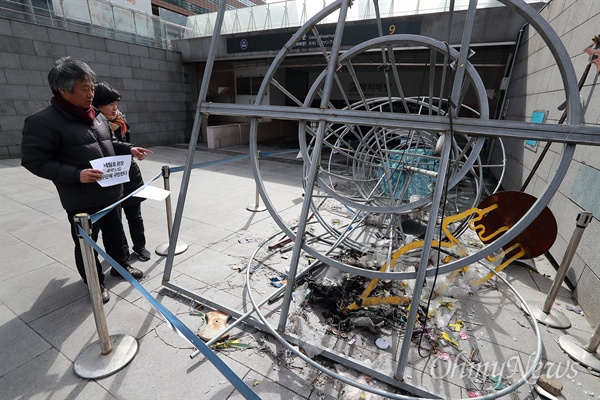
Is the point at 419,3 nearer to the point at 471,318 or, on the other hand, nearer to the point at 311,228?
the point at 311,228

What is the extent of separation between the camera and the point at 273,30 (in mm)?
9492

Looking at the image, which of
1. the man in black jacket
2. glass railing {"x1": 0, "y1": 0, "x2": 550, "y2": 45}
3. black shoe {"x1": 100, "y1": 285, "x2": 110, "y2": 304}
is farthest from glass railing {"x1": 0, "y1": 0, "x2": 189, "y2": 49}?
black shoe {"x1": 100, "y1": 285, "x2": 110, "y2": 304}

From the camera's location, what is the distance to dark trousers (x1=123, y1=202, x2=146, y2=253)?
10.5ft

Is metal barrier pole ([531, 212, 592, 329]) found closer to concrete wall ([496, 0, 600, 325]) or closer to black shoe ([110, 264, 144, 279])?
concrete wall ([496, 0, 600, 325])

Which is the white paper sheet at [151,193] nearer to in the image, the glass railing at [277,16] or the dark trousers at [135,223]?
the dark trousers at [135,223]

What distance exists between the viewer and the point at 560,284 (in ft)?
8.59

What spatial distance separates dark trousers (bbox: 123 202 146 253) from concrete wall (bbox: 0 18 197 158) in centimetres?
741

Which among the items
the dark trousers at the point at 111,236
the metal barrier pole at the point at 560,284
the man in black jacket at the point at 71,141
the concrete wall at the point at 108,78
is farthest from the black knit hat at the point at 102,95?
the concrete wall at the point at 108,78

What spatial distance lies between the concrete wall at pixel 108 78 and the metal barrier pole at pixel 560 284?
11.3 m

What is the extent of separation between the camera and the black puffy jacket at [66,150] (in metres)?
2.10

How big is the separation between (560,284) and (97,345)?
3.87m

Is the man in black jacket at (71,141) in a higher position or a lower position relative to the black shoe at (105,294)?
higher

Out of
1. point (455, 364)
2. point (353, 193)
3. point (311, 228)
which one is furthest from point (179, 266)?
point (353, 193)

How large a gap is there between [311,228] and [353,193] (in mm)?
2467
